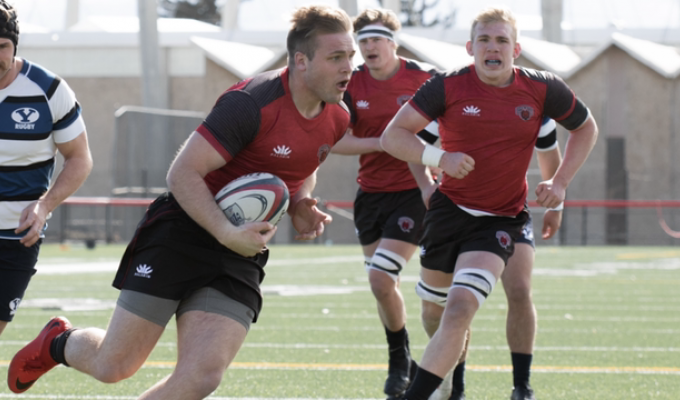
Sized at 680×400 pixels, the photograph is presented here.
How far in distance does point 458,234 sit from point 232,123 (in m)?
1.77

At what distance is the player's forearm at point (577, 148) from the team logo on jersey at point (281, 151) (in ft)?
5.93

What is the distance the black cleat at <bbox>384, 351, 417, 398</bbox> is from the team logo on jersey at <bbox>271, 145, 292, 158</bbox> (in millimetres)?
2218

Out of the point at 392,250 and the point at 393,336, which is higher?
the point at 392,250

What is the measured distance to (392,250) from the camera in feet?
21.8

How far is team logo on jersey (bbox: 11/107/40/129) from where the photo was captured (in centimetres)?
479

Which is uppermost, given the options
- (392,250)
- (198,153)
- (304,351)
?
(198,153)

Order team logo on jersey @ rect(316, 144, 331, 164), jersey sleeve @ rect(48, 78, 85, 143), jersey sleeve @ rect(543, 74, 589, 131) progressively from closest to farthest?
team logo on jersey @ rect(316, 144, 331, 164) < jersey sleeve @ rect(48, 78, 85, 143) < jersey sleeve @ rect(543, 74, 589, 131)

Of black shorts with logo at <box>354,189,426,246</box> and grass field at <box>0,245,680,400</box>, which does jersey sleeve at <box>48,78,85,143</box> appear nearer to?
grass field at <box>0,245,680,400</box>

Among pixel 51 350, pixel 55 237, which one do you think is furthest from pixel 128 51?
pixel 51 350

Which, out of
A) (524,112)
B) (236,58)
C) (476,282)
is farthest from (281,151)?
(236,58)

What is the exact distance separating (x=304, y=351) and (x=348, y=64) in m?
3.90

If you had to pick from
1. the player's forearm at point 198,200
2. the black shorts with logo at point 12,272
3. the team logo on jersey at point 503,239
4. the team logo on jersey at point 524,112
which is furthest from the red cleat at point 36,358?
the team logo on jersey at point 524,112

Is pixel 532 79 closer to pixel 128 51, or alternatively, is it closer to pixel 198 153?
pixel 198 153

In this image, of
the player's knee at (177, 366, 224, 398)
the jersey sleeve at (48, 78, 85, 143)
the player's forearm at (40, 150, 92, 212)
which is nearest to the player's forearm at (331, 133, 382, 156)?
the player's forearm at (40, 150, 92, 212)
